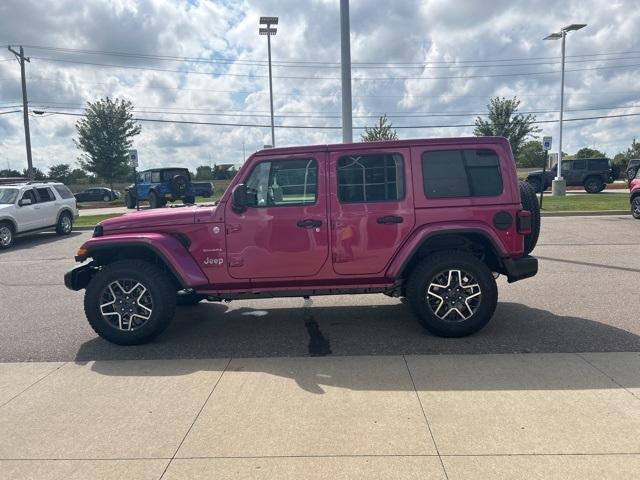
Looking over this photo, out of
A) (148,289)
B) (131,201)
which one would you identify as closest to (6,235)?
(148,289)

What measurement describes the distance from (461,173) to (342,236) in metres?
1.36

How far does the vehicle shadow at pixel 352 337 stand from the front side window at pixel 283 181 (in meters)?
1.46

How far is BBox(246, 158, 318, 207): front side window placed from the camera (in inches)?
194

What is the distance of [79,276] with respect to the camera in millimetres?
5141

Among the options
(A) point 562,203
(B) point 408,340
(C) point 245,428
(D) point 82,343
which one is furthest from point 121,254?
(A) point 562,203

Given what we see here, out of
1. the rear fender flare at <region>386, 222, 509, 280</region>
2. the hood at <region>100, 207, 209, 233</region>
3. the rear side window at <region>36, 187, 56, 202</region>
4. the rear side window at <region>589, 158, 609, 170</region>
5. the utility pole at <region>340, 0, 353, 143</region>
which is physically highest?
the utility pole at <region>340, 0, 353, 143</region>

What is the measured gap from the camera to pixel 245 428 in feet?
10.9

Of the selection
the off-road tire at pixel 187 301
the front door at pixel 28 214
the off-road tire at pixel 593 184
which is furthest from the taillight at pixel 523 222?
the off-road tire at pixel 593 184

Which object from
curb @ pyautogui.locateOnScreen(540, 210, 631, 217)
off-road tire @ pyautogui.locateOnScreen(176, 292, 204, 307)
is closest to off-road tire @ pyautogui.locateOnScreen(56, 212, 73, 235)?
off-road tire @ pyautogui.locateOnScreen(176, 292, 204, 307)

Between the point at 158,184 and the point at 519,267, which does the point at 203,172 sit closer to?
the point at 158,184

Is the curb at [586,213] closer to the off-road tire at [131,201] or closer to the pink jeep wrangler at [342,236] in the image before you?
the pink jeep wrangler at [342,236]

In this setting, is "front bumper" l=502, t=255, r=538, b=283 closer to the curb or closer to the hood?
the hood

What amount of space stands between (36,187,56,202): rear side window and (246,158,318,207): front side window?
12357mm

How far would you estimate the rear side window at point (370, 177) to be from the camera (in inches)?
193
